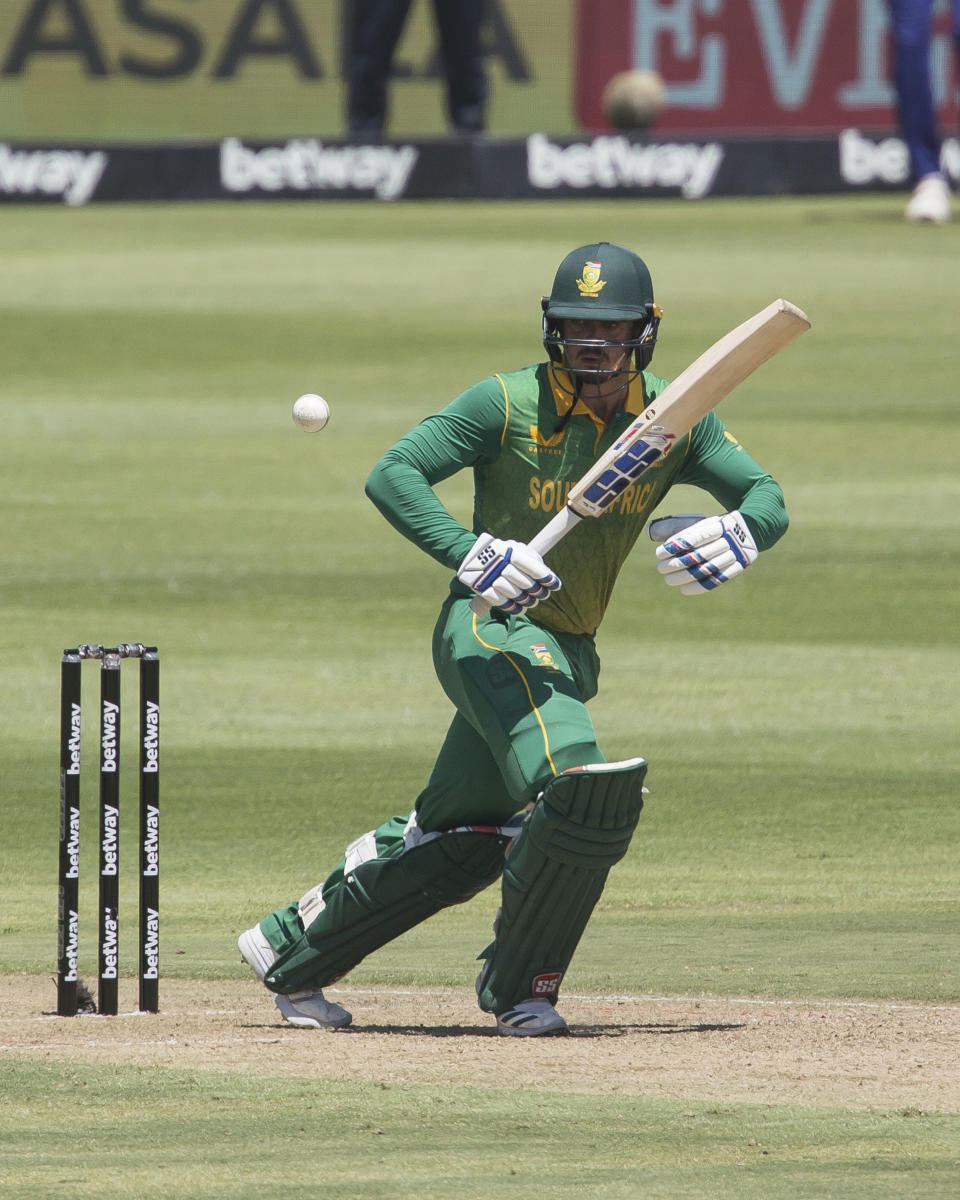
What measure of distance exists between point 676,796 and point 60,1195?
5023mm

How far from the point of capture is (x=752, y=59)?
2661 centimetres

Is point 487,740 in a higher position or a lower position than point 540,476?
lower

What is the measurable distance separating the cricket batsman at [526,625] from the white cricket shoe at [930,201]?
17588 mm

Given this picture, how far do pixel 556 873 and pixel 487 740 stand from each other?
344 millimetres

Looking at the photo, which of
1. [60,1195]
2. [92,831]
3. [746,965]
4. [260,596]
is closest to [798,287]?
[260,596]

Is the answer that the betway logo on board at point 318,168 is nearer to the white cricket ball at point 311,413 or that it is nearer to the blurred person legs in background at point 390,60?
the blurred person legs in background at point 390,60

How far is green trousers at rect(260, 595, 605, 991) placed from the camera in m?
5.35

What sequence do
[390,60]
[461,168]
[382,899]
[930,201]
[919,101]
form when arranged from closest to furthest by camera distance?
[382,899] → [919,101] → [930,201] → [461,168] → [390,60]

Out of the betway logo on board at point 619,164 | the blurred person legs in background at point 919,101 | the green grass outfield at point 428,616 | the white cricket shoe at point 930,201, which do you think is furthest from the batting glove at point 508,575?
the betway logo on board at point 619,164

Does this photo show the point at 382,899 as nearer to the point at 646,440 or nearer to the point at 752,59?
the point at 646,440

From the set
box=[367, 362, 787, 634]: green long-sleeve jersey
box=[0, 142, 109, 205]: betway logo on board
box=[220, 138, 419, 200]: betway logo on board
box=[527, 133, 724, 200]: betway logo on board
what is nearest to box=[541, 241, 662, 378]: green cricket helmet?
box=[367, 362, 787, 634]: green long-sleeve jersey

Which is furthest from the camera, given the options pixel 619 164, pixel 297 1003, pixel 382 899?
pixel 619 164

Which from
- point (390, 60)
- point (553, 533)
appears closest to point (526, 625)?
point (553, 533)

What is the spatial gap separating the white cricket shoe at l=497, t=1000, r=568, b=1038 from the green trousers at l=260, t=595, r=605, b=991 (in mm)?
342
